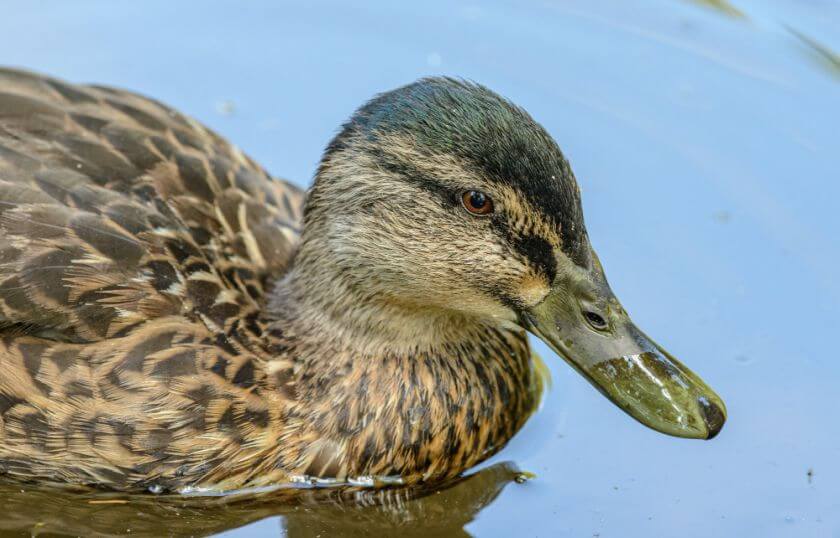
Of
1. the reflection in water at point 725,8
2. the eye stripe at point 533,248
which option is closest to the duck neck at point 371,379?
the eye stripe at point 533,248

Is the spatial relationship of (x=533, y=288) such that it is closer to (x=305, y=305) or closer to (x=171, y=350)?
(x=305, y=305)

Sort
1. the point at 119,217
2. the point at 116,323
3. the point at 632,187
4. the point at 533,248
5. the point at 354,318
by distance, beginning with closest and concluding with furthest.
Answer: the point at 533,248, the point at 116,323, the point at 119,217, the point at 354,318, the point at 632,187

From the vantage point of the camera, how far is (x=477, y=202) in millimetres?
5785

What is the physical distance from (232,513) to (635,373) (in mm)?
1889

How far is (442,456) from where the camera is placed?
21.4ft

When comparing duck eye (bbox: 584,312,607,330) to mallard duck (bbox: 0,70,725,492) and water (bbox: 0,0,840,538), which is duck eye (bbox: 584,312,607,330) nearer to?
mallard duck (bbox: 0,70,725,492)

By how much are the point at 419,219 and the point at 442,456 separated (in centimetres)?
122

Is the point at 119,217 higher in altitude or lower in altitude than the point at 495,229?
lower

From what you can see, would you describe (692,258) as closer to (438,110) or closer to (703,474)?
(703,474)

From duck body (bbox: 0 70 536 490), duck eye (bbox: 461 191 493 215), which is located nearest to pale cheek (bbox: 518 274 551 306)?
duck eye (bbox: 461 191 493 215)

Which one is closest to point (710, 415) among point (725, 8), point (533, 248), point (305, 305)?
point (533, 248)

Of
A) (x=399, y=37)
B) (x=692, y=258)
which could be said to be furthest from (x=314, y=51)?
(x=692, y=258)

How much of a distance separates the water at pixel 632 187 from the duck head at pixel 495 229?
84cm

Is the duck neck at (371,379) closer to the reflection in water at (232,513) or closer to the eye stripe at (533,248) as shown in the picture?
the reflection in water at (232,513)
